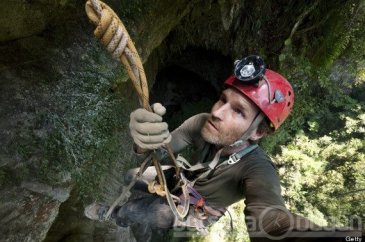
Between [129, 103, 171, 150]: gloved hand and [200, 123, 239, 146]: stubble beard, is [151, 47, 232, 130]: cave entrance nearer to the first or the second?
[200, 123, 239, 146]: stubble beard

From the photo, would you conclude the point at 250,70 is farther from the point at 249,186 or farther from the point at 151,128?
the point at 151,128

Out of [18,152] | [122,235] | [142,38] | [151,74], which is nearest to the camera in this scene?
[18,152]

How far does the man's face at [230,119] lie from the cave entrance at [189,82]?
5375 mm

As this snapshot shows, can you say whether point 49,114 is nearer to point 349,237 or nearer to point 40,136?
point 40,136

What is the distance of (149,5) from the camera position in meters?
4.92

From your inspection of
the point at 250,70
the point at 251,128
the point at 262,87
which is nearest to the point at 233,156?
the point at 251,128

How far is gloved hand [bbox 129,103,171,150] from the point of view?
193 cm

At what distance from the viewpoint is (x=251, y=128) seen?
280cm

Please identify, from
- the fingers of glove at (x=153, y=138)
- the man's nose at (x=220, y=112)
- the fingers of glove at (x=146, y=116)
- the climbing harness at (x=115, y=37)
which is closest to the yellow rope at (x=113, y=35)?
the climbing harness at (x=115, y=37)

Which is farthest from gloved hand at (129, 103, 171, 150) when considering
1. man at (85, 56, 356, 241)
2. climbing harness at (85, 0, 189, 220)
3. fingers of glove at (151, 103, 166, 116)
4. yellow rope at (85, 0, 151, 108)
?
man at (85, 56, 356, 241)

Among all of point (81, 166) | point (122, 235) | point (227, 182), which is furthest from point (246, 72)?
point (122, 235)

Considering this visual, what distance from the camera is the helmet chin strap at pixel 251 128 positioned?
2.77m

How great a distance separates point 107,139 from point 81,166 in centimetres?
67

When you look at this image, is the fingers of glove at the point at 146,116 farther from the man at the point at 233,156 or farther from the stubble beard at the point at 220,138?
the stubble beard at the point at 220,138
